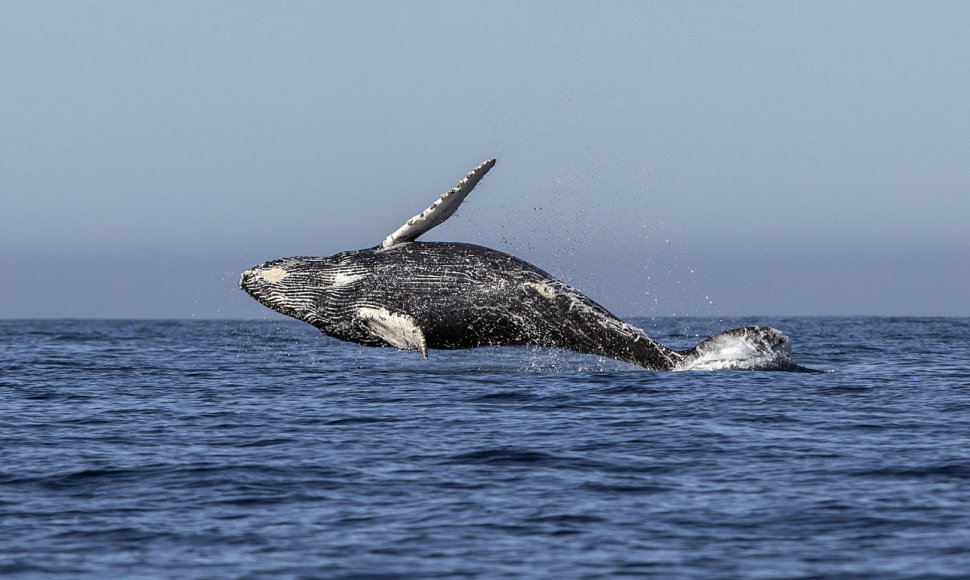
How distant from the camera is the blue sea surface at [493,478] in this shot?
33.8ft

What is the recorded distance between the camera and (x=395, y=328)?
65.9 feet

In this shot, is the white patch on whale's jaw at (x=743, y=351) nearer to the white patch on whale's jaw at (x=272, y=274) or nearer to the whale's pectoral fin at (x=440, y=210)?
the whale's pectoral fin at (x=440, y=210)

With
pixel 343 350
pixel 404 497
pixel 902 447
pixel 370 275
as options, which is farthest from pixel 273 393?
pixel 343 350

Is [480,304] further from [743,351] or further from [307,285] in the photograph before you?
[743,351]

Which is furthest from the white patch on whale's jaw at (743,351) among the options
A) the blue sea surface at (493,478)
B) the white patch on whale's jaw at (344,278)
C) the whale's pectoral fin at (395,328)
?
the white patch on whale's jaw at (344,278)

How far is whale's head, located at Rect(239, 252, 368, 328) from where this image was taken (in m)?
21.5

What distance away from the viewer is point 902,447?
50.6ft

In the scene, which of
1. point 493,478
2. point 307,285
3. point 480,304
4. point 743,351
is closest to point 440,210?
point 480,304

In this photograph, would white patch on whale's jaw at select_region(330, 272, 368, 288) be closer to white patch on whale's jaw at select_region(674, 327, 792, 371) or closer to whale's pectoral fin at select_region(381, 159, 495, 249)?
whale's pectoral fin at select_region(381, 159, 495, 249)

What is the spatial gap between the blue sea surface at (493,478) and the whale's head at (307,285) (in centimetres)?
165

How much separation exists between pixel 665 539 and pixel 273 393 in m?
12.7

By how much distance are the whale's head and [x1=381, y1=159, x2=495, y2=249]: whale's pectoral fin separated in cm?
107

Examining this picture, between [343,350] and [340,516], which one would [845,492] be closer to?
[340,516]

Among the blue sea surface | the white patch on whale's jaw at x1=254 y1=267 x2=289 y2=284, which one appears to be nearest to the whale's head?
the white patch on whale's jaw at x1=254 y1=267 x2=289 y2=284
